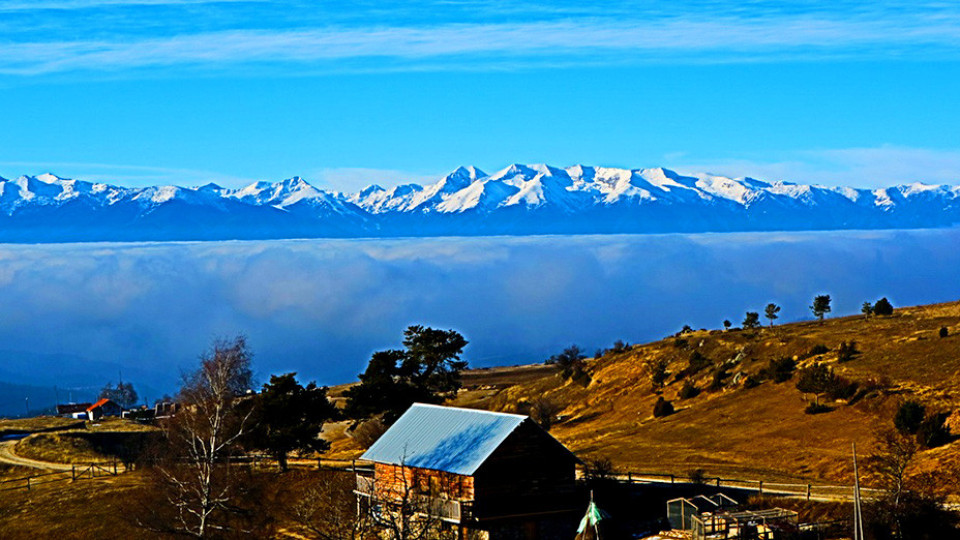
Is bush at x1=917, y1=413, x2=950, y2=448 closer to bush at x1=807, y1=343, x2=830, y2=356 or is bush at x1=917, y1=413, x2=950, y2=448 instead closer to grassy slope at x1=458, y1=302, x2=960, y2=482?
grassy slope at x1=458, y1=302, x2=960, y2=482

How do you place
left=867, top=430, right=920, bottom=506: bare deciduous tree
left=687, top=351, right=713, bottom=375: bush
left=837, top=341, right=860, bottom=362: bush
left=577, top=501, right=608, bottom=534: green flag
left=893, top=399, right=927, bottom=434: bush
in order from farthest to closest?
left=687, top=351, right=713, bottom=375: bush
left=837, top=341, right=860, bottom=362: bush
left=893, top=399, right=927, bottom=434: bush
left=867, top=430, right=920, bottom=506: bare deciduous tree
left=577, top=501, right=608, bottom=534: green flag

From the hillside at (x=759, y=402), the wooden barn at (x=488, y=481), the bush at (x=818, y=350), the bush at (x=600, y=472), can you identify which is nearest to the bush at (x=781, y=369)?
the hillside at (x=759, y=402)

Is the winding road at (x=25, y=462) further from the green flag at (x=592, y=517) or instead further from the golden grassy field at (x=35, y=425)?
the green flag at (x=592, y=517)

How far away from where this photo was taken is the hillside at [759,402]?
7219cm

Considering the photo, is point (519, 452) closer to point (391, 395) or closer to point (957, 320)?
point (391, 395)

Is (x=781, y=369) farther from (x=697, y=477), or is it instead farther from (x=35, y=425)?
(x=35, y=425)

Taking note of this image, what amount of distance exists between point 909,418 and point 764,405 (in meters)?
17.3

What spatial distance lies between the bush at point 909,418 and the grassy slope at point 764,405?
204 cm

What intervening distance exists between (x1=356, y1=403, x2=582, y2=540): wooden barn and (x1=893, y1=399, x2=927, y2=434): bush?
844 inches

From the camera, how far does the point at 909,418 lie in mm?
69062

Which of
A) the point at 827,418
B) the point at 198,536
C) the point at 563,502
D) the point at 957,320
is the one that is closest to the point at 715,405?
the point at 827,418

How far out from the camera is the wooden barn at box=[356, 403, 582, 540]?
56.3 m

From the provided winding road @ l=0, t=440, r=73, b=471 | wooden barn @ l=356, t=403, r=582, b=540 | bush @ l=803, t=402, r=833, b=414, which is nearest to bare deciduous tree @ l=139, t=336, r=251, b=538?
wooden barn @ l=356, t=403, r=582, b=540

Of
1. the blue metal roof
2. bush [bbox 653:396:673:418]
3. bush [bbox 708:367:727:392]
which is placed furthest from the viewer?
bush [bbox 708:367:727:392]
